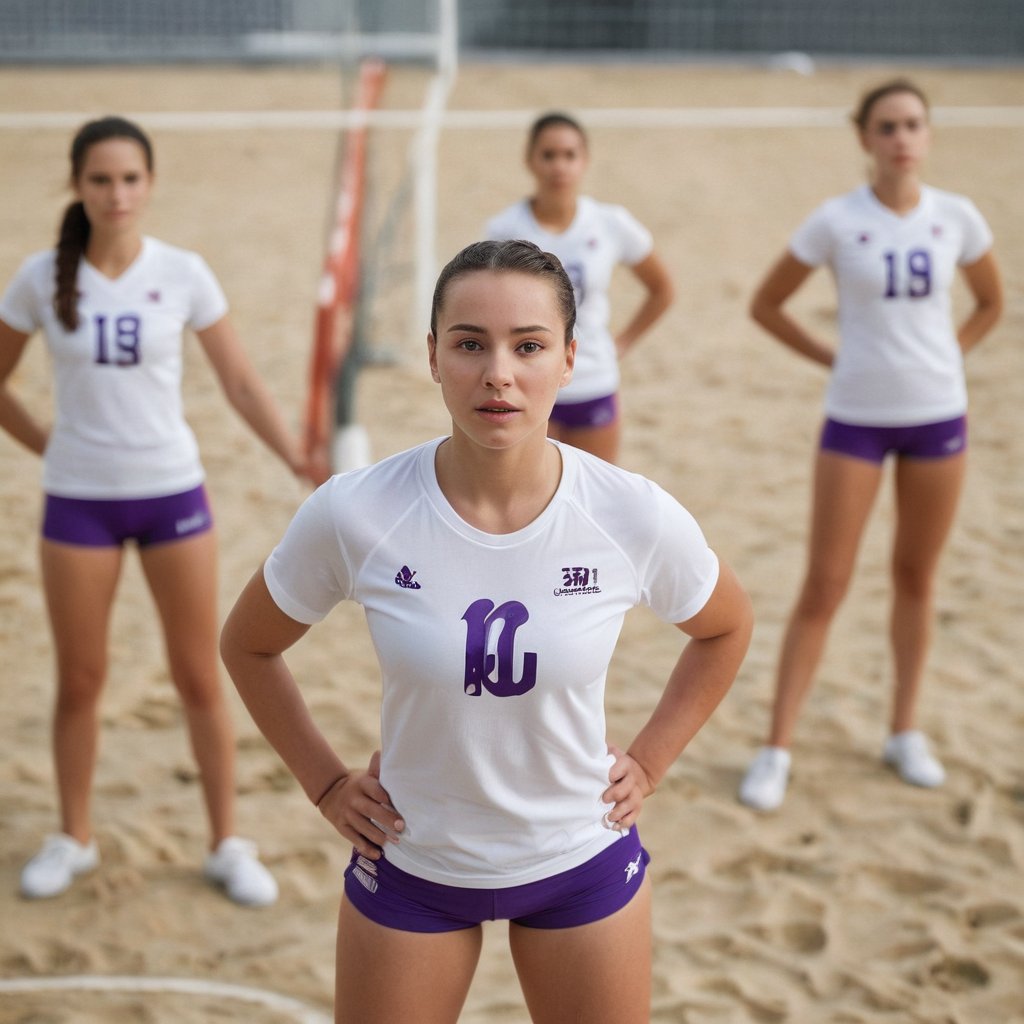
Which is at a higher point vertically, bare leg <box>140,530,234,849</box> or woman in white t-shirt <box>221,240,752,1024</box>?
woman in white t-shirt <box>221,240,752,1024</box>

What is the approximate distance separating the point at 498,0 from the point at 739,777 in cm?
1813

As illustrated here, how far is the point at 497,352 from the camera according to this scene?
221cm

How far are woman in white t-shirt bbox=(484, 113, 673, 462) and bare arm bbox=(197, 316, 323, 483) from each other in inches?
52.9

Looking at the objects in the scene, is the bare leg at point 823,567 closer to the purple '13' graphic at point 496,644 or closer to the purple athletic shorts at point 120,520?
the purple athletic shorts at point 120,520

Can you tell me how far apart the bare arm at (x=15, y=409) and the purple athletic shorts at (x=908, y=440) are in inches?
98.9

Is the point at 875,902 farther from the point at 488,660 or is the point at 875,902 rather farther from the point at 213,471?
the point at 213,471

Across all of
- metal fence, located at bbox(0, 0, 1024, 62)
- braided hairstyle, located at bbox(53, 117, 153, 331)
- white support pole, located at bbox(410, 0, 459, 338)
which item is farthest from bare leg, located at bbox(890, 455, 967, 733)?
metal fence, located at bbox(0, 0, 1024, 62)

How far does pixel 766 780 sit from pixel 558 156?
2.35 metres

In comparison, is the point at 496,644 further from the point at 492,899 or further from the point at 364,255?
the point at 364,255

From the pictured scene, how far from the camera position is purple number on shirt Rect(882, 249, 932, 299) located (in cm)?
464

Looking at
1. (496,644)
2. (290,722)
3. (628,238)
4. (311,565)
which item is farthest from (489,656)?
(628,238)

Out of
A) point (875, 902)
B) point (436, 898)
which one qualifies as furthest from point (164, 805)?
point (436, 898)

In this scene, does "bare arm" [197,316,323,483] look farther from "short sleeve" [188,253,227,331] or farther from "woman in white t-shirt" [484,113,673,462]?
"woman in white t-shirt" [484,113,673,462]

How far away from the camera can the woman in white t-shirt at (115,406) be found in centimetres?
401
